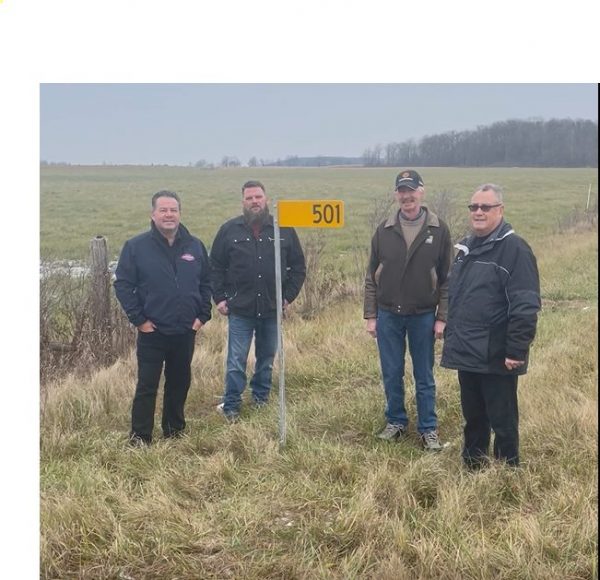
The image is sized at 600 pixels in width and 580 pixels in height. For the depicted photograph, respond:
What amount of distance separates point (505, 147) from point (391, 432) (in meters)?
2.51

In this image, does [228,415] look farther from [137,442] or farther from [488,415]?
[488,415]

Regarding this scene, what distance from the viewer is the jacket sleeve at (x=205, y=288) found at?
4.43 metres

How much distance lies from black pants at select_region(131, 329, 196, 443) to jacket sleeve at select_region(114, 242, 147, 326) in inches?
6.7

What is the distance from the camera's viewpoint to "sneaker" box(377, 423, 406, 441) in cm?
432

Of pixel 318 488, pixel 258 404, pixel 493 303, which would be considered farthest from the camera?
pixel 258 404

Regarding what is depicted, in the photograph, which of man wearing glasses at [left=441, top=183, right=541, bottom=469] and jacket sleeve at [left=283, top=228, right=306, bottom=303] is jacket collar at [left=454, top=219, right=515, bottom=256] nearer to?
man wearing glasses at [left=441, top=183, right=541, bottom=469]

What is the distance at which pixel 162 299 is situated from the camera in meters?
4.19

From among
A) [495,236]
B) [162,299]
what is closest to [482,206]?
[495,236]

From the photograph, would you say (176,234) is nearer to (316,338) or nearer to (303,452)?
(303,452)

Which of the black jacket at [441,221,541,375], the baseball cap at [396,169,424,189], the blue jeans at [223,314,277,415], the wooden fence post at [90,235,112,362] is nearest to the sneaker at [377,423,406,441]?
the black jacket at [441,221,541,375]

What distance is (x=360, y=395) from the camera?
5078 mm

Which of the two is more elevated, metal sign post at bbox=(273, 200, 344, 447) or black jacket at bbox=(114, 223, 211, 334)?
metal sign post at bbox=(273, 200, 344, 447)

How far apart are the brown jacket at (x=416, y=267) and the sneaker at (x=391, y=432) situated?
2.87ft
